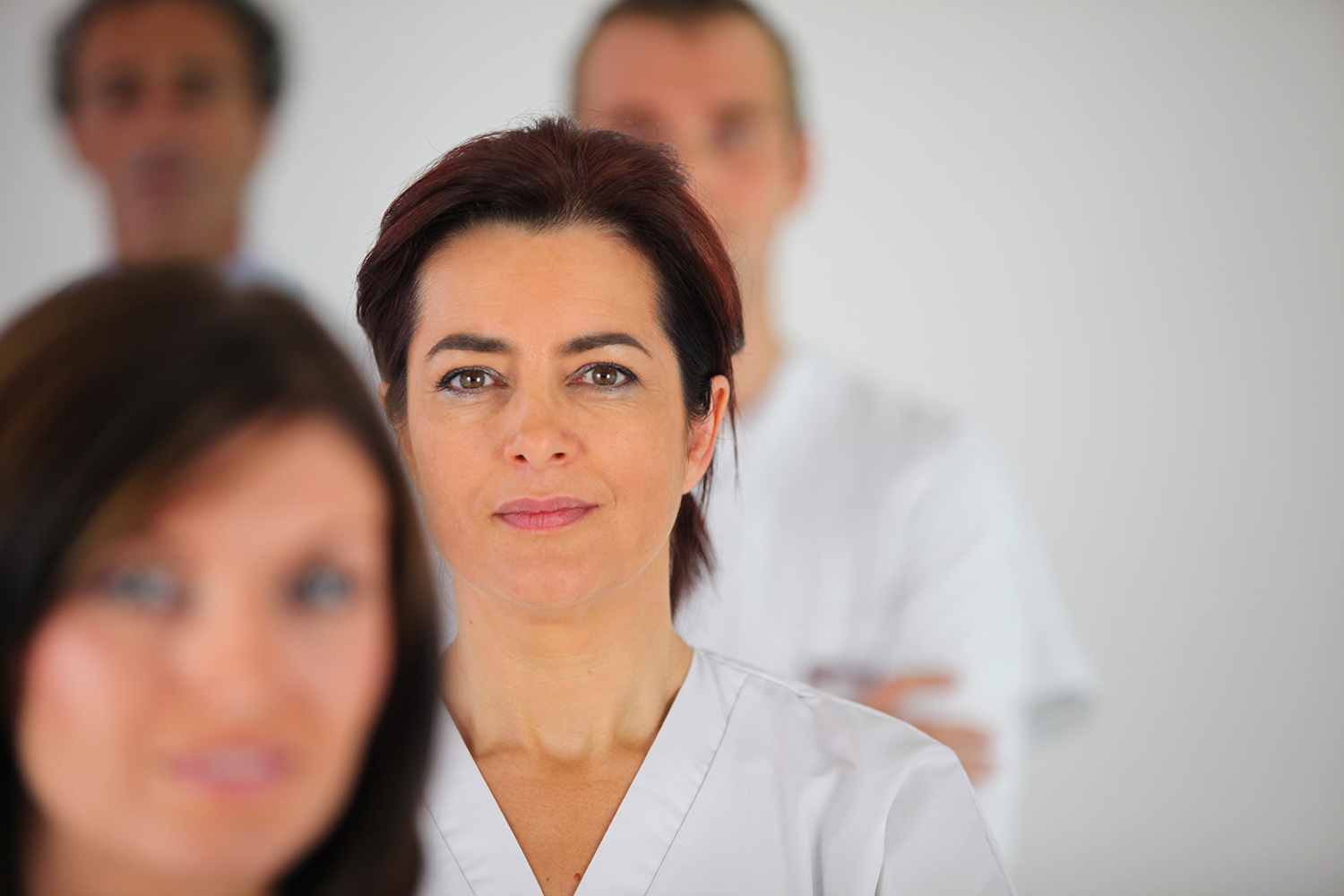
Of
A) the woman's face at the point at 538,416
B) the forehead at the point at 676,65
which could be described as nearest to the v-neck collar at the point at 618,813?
the woman's face at the point at 538,416

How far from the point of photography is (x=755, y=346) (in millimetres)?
1996

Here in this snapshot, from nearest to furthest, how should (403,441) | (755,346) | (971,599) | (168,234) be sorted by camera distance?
(403,441) < (971,599) < (755,346) < (168,234)

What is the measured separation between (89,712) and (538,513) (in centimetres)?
47

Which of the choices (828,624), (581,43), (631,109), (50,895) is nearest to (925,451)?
(828,624)

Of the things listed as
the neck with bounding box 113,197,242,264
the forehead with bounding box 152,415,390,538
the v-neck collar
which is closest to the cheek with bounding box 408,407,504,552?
the v-neck collar

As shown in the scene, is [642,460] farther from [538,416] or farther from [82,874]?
[82,874]

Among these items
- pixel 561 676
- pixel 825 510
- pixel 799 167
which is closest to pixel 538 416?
pixel 561 676

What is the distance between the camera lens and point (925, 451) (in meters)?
1.93

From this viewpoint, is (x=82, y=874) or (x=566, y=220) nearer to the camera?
(x=82, y=874)

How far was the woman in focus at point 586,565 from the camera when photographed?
1.00 meters

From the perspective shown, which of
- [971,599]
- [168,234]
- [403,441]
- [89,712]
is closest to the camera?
[89,712]

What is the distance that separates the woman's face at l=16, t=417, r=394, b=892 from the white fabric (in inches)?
44.4

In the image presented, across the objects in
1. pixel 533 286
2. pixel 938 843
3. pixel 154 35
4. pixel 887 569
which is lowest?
pixel 938 843

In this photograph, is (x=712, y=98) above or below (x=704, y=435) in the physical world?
above
